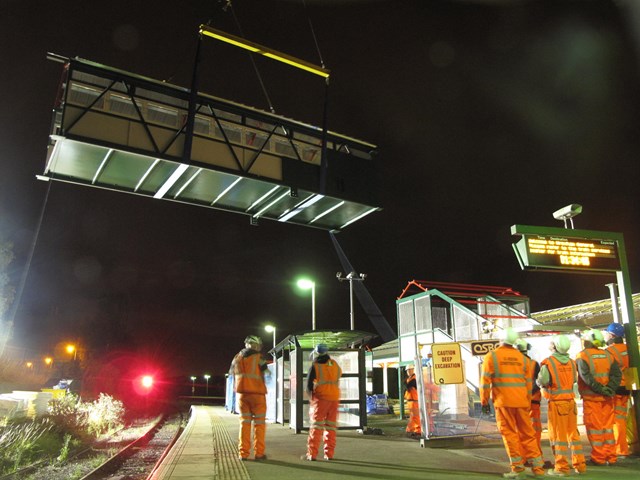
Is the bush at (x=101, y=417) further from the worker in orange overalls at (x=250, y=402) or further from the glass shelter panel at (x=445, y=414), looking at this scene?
the glass shelter panel at (x=445, y=414)

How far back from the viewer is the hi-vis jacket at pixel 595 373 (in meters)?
7.43

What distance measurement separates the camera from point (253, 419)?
26.6 ft

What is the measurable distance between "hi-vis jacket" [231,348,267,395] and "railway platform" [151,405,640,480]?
3.64 ft

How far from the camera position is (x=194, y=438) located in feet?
37.8

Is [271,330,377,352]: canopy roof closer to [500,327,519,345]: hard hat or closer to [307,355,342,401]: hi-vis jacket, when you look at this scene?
[307,355,342,401]: hi-vis jacket

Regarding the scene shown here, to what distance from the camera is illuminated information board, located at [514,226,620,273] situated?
8969 millimetres

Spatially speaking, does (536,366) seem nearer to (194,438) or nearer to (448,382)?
(448,382)

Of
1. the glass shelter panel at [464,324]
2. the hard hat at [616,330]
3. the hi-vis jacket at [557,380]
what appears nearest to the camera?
the hi-vis jacket at [557,380]

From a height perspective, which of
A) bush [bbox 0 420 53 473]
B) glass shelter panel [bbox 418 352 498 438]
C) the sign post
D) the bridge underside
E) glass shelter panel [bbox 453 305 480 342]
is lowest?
bush [bbox 0 420 53 473]

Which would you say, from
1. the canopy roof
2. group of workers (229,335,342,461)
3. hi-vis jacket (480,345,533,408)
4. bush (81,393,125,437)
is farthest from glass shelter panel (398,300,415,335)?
bush (81,393,125,437)

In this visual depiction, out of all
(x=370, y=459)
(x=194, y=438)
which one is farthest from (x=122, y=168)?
(x=370, y=459)

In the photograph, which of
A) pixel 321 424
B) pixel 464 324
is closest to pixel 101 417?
pixel 464 324

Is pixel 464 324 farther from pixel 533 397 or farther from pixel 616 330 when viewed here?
pixel 533 397

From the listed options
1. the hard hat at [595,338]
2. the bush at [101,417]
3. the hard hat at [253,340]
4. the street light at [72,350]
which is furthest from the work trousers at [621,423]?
the street light at [72,350]
